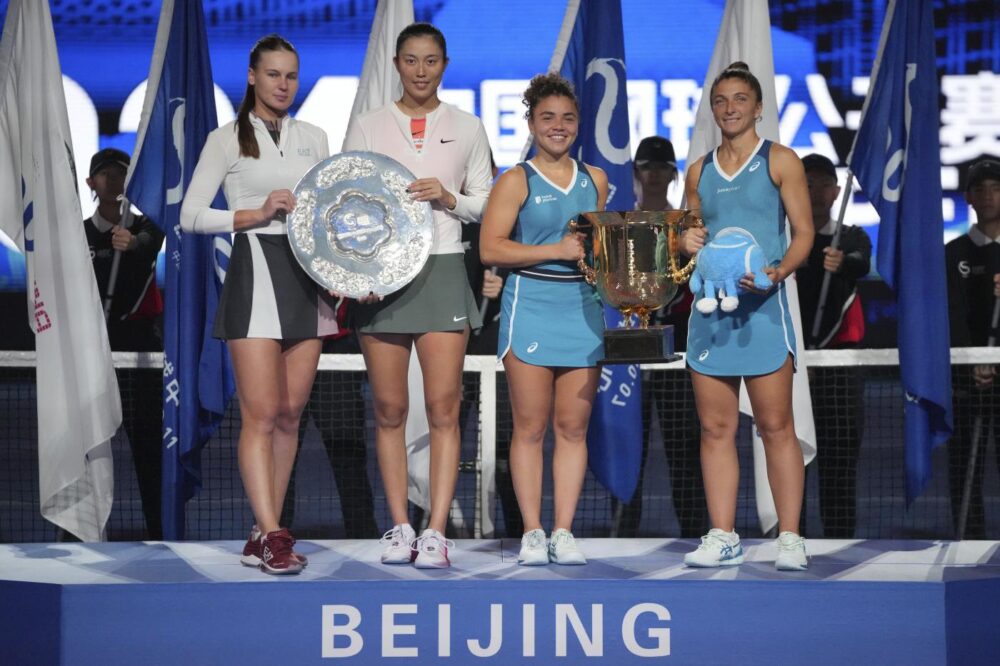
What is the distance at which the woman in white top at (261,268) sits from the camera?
4.24m

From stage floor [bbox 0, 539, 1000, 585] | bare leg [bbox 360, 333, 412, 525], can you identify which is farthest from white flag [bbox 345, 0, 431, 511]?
bare leg [bbox 360, 333, 412, 525]

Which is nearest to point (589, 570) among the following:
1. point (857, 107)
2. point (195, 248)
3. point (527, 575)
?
point (527, 575)

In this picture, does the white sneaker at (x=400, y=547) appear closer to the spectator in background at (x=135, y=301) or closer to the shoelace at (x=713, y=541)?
the shoelace at (x=713, y=541)

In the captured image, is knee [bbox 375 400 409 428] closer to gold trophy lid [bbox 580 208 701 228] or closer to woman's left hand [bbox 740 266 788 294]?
gold trophy lid [bbox 580 208 701 228]

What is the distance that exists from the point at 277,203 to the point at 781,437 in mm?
1874

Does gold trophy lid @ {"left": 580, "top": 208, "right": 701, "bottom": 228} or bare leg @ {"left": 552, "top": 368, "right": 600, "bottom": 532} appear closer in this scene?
gold trophy lid @ {"left": 580, "top": 208, "right": 701, "bottom": 228}

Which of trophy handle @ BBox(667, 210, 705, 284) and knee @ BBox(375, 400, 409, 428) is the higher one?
trophy handle @ BBox(667, 210, 705, 284)

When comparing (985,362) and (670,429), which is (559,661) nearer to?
(670,429)

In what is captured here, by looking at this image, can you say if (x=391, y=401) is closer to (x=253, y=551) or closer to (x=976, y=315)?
(x=253, y=551)

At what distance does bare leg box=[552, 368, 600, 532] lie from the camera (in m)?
4.36

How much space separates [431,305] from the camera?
4328 mm

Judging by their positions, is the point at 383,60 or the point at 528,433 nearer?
the point at 528,433

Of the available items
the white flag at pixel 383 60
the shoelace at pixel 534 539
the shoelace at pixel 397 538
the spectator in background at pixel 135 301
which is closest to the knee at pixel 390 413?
the shoelace at pixel 397 538

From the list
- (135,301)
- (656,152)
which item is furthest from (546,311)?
(135,301)
